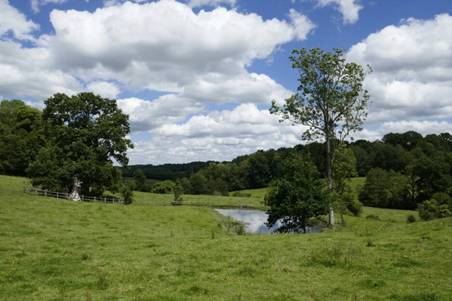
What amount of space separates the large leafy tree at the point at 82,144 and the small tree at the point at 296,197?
30104 mm

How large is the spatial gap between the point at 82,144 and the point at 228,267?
148 feet

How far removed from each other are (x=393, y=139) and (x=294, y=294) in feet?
560

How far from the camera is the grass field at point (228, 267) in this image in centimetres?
1222

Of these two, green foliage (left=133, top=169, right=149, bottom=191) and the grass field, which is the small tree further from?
green foliage (left=133, top=169, right=149, bottom=191)

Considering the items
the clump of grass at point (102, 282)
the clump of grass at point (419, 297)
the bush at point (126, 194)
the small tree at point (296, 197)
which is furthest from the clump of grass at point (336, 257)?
the bush at point (126, 194)

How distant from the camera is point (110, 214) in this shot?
146ft

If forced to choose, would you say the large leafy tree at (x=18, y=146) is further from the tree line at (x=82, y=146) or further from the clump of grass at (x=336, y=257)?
the clump of grass at (x=336, y=257)

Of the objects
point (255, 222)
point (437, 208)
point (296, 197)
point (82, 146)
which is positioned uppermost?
point (82, 146)

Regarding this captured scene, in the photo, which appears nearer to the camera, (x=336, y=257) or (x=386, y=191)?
(x=336, y=257)

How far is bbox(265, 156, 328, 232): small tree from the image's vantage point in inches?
1382

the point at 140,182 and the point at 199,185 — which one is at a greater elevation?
the point at 140,182

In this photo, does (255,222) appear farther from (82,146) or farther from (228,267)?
(228,267)

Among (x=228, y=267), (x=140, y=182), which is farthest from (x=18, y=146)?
(x=228, y=267)

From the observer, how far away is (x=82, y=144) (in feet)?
183
